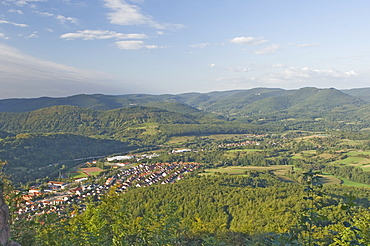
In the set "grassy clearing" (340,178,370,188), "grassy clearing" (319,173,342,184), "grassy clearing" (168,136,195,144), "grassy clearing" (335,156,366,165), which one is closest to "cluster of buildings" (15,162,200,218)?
"grassy clearing" (319,173,342,184)

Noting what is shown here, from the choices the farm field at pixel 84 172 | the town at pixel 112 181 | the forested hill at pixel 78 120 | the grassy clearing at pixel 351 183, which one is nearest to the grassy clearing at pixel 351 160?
the grassy clearing at pixel 351 183

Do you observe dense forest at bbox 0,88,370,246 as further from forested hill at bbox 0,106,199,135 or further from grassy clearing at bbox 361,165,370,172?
forested hill at bbox 0,106,199,135

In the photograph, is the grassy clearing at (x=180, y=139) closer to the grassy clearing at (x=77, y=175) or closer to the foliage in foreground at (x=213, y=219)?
the grassy clearing at (x=77, y=175)

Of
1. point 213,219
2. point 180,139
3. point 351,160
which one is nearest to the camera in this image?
point 213,219

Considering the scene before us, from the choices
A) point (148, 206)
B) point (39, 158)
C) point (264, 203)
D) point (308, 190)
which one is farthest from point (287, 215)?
point (39, 158)

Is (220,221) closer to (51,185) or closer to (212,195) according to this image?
(212,195)

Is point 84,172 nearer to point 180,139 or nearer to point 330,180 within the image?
point 330,180

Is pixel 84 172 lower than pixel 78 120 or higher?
lower

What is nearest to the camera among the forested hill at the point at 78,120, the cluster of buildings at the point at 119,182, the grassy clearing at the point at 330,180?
the cluster of buildings at the point at 119,182

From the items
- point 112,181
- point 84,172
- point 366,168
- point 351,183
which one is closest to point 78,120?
point 84,172

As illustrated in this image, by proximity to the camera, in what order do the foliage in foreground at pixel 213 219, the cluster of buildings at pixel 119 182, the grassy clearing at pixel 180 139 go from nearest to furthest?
the foliage in foreground at pixel 213 219
the cluster of buildings at pixel 119 182
the grassy clearing at pixel 180 139

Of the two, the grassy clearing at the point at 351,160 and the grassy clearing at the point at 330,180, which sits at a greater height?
the grassy clearing at the point at 351,160

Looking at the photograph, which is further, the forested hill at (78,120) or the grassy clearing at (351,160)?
the forested hill at (78,120)
